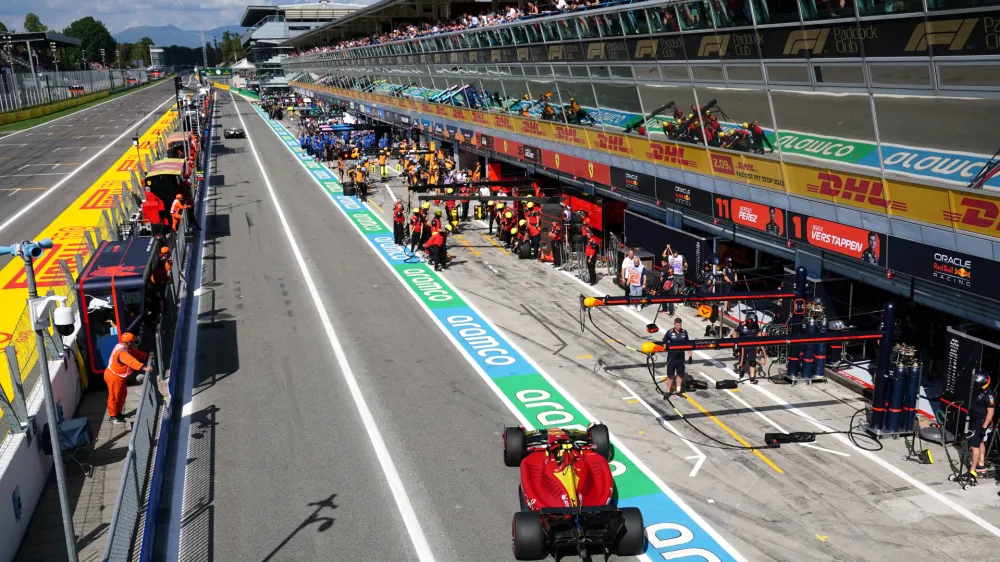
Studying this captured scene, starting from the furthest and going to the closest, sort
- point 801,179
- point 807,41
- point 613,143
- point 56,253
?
point 56,253 → point 613,143 → point 801,179 → point 807,41

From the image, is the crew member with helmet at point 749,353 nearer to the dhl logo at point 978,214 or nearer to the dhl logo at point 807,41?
the dhl logo at point 978,214

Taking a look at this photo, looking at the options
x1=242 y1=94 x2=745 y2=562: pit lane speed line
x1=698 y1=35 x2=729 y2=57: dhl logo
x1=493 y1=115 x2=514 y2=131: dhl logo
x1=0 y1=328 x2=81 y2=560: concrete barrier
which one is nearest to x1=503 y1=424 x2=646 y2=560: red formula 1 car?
x1=242 y1=94 x2=745 y2=562: pit lane speed line

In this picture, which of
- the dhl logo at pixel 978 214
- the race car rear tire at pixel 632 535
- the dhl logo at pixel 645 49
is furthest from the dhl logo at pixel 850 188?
the race car rear tire at pixel 632 535

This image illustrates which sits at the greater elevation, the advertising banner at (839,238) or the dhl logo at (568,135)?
the dhl logo at (568,135)

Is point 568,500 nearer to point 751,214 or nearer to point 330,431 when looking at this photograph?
point 330,431

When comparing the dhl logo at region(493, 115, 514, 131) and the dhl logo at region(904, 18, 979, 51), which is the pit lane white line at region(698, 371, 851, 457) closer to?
the dhl logo at region(904, 18, 979, 51)

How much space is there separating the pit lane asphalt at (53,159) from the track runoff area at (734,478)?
21.2 m

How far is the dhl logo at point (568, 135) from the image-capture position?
2845 centimetres

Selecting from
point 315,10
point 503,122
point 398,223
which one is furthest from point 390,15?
point 315,10

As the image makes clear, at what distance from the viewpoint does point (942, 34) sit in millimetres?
13133

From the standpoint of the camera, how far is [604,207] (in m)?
28.3

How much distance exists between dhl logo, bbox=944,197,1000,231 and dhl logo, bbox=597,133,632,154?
41.1ft

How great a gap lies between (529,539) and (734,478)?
162 inches

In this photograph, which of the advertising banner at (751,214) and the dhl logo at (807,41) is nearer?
the dhl logo at (807,41)
